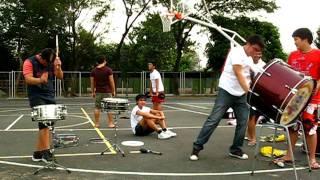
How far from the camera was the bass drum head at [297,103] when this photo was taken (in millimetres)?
6270

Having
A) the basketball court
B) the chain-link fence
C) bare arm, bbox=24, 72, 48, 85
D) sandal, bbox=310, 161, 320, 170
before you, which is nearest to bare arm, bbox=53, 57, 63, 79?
bare arm, bbox=24, 72, 48, 85

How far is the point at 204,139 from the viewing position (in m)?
8.12

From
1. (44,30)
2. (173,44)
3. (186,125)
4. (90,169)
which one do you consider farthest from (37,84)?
(173,44)

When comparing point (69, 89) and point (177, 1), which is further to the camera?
point (69, 89)

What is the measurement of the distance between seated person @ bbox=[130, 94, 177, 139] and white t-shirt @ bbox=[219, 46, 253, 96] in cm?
278

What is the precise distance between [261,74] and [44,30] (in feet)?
106

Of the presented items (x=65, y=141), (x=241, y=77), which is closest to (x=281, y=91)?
(x=241, y=77)

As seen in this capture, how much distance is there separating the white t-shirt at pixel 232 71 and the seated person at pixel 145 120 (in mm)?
2784

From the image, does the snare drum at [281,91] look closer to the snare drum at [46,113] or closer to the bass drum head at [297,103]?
the bass drum head at [297,103]

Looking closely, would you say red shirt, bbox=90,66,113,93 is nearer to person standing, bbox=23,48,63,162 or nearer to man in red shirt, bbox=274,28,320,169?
person standing, bbox=23,48,63,162

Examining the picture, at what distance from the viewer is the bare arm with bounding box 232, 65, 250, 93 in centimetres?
721

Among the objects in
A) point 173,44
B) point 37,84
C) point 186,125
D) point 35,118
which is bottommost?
point 186,125

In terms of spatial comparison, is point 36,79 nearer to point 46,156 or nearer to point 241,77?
point 46,156

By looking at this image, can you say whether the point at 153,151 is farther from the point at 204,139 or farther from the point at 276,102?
the point at 276,102
